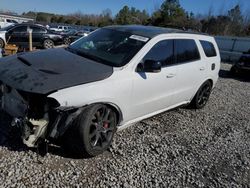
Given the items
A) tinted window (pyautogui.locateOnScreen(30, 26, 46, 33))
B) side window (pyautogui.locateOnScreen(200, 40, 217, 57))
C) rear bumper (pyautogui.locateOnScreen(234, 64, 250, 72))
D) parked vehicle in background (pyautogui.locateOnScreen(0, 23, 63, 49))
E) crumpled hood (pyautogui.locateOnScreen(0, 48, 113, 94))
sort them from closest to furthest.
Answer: crumpled hood (pyautogui.locateOnScreen(0, 48, 113, 94)) → side window (pyautogui.locateOnScreen(200, 40, 217, 57)) → rear bumper (pyautogui.locateOnScreen(234, 64, 250, 72)) → parked vehicle in background (pyautogui.locateOnScreen(0, 23, 63, 49)) → tinted window (pyautogui.locateOnScreen(30, 26, 46, 33))

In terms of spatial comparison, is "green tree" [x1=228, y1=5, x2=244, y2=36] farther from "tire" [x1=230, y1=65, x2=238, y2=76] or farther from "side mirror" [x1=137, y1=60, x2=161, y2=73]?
"side mirror" [x1=137, y1=60, x2=161, y2=73]

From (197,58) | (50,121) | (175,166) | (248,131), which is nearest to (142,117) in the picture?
(175,166)

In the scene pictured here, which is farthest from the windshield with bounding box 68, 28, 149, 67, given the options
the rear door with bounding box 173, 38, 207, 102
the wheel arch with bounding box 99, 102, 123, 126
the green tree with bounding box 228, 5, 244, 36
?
the green tree with bounding box 228, 5, 244, 36

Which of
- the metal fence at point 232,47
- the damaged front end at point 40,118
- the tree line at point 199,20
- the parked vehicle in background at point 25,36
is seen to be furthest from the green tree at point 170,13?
the damaged front end at point 40,118

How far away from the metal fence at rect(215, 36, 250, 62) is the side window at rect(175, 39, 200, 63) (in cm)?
1489

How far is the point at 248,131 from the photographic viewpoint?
5.30m

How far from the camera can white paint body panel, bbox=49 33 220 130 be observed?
324cm

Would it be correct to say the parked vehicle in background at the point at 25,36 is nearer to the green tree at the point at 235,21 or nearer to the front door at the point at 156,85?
the front door at the point at 156,85

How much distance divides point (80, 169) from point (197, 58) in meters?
3.36

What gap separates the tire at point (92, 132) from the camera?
3.25 m

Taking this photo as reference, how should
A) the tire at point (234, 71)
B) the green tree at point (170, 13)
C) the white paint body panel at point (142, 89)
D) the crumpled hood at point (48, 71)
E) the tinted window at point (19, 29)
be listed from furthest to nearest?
the green tree at point (170, 13) < the tinted window at point (19, 29) < the tire at point (234, 71) < the white paint body panel at point (142, 89) < the crumpled hood at point (48, 71)

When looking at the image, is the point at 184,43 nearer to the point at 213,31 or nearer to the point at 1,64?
the point at 1,64

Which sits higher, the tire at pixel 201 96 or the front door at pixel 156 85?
the front door at pixel 156 85

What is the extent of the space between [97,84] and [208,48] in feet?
11.4
